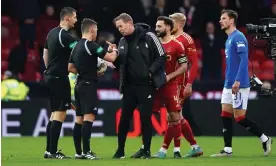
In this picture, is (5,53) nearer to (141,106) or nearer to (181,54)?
(181,54)

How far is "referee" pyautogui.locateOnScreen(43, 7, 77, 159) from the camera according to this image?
15.9 m

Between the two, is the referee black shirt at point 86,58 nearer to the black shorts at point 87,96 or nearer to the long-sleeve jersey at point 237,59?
the black shorts at point 87,96

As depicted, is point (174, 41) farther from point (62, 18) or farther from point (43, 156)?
point (43, 156)

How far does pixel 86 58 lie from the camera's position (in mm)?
15445

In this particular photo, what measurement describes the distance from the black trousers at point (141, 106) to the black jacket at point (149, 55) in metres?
0.15

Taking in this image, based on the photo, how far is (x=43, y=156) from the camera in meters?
16.4

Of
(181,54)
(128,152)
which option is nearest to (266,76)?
(128,152)

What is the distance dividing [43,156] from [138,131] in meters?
6.25

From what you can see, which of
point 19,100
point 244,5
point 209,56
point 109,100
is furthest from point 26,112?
point 244,5

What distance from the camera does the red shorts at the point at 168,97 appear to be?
Answer: 15.7 meters

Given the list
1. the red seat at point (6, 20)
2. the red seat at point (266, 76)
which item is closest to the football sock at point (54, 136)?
the red seat at point (266, 76)

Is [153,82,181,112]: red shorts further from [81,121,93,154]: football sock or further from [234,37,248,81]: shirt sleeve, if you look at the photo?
[81,121,93,154]: football sock

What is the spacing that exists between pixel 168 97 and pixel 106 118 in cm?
701

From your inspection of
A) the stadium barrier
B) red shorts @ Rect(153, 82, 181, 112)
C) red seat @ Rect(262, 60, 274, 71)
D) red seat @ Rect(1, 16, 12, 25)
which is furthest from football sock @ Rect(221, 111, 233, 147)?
red seat @ Rect(1, 16, 12, 25)
